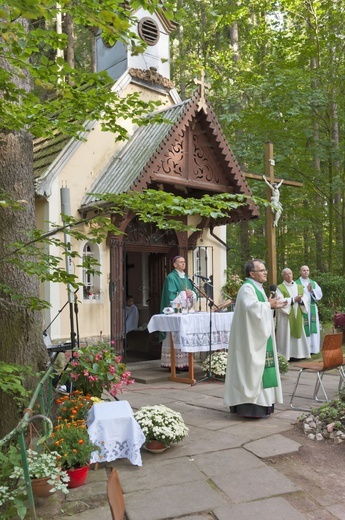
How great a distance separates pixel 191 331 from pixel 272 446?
11.7 feet

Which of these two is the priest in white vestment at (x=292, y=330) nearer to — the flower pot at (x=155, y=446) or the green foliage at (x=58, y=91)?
the flower pot at (x=155, y=446)

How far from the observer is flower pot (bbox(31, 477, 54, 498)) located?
3680mm

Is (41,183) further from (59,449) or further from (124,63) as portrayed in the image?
(59,449)

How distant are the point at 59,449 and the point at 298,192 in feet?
50.7

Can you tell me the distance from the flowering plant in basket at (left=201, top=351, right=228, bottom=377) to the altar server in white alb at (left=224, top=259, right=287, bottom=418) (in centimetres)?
237

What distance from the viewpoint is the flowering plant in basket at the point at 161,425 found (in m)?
4.75

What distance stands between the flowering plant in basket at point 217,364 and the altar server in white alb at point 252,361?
7.78ft

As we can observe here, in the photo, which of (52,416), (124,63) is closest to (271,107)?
(124,63)

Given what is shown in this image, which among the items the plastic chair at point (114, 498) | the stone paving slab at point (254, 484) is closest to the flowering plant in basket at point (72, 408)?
the stone paving slab at point (254, 484)

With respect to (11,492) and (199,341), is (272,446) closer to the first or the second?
(11,492)

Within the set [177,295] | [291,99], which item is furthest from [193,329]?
[291,99]

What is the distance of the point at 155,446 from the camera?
485 cm

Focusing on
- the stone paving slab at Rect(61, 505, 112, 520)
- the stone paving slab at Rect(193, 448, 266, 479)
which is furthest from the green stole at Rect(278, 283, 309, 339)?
the stone paving slab at Rect(61, 505, 112, 520)

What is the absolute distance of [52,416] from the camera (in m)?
4.91
